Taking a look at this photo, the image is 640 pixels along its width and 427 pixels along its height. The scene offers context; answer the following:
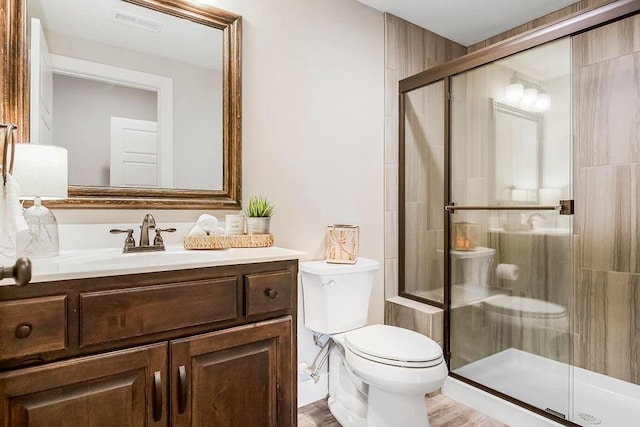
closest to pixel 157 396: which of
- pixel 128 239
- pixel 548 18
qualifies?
pixel 128 239

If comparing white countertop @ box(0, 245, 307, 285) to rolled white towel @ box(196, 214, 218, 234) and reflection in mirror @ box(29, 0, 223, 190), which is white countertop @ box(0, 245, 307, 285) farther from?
reflection in mirror @ box(29, 0, 223, 190)

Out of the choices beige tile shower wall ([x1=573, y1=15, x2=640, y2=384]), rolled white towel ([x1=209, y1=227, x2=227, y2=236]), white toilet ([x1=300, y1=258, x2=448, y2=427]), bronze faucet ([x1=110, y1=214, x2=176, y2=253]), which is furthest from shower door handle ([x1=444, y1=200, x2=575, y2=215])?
bronze faucet ([x1=110, y1=214, x2=176, y2=253])

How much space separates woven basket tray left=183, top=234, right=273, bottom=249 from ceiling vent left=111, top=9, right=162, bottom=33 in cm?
93

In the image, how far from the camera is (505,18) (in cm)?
242

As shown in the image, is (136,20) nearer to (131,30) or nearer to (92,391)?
(131,30)

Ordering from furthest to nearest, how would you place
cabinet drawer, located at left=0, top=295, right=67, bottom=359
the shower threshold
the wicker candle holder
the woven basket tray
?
the wicker candle holder, the shower threshold, the woven basket tray, cabinet drawer, located at left=0, top=295, right=67, bottom=359

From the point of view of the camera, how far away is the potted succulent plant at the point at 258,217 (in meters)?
1.65

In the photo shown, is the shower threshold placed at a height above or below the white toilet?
below

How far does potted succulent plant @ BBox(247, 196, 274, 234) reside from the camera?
5.41 ft

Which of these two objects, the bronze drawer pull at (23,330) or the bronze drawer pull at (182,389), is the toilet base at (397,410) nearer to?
the bronze drawer pull at (182,389)

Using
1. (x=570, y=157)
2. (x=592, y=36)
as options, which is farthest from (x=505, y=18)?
(x=570, y=157)

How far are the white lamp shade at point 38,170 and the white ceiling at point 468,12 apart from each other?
192 cm

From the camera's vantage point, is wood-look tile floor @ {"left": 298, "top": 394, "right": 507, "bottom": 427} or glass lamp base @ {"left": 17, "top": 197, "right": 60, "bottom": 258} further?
wood-look tile floor @ {"left": 298, "top": 394, "right": 507, "bottom": 427}

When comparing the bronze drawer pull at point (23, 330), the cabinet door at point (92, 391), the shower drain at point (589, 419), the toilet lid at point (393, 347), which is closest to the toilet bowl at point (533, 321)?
the shower drain at point (589, 419)
